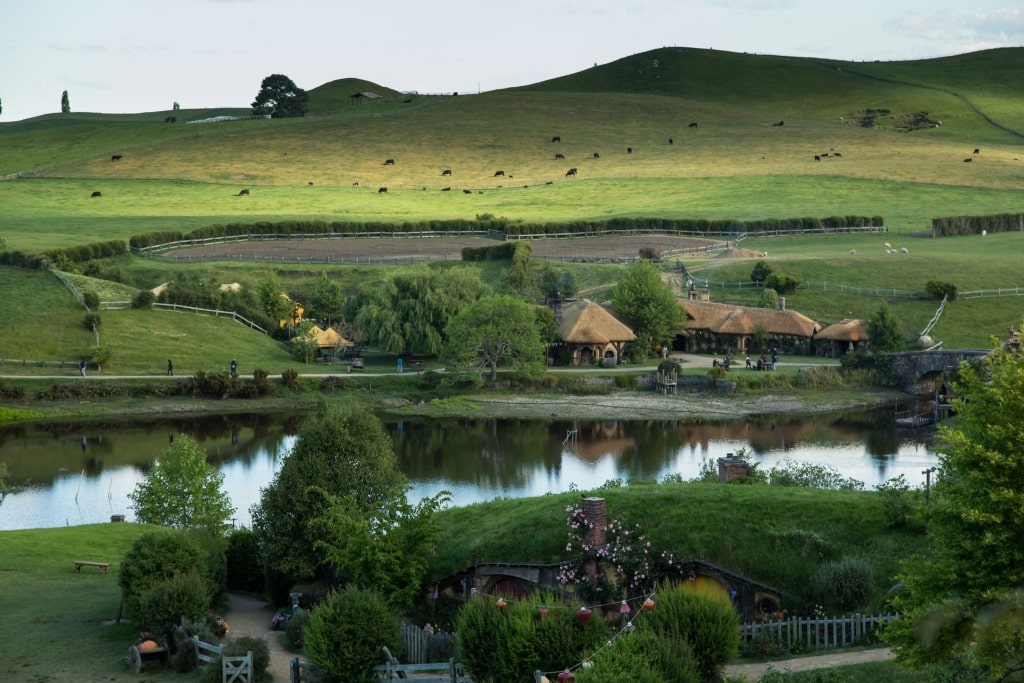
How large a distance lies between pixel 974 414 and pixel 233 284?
2736 inches

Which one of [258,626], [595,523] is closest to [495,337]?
[258,626]

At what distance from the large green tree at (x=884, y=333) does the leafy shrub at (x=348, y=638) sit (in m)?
A: 51.5

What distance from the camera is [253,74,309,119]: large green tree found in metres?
180

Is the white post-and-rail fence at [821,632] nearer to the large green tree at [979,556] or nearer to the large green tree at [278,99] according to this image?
the large green tree at [979,556]

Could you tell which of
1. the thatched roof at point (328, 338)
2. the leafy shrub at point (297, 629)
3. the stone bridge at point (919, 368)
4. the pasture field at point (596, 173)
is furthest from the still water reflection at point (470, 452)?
the leafy shrub at point (297, 629)

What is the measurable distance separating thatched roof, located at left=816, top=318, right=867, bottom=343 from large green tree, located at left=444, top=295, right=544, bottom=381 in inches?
623

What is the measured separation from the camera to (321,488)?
32438 mm

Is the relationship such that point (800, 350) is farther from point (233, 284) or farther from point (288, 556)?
point (288, 556)

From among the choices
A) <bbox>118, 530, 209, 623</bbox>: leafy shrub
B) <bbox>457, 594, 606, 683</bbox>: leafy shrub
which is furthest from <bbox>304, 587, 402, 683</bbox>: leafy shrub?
<bbox>118, 530, 209, 623</bbox>: leafy shrub

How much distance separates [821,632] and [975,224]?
3408 inches

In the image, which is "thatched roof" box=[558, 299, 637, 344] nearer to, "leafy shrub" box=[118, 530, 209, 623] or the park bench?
the park bench

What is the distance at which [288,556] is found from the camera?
3194cm

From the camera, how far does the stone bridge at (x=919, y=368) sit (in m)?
69.6

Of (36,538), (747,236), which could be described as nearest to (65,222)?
(747,236)
